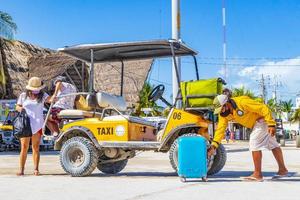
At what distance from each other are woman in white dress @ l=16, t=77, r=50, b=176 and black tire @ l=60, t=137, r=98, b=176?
0.60 m

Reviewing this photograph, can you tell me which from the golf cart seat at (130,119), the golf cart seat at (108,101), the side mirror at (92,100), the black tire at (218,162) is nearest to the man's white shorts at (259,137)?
the black tire at (218,162)

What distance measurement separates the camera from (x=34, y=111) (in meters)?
9.46

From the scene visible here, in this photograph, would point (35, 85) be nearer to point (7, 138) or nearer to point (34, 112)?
point (34, 112)

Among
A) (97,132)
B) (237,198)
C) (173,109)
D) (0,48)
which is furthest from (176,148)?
(0,48)

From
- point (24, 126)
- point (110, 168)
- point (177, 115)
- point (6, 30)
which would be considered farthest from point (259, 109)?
point (6, 30)

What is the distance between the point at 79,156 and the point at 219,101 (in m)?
2.74

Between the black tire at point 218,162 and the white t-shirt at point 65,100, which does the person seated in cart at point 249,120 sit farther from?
the white t-shirt at point 65,100

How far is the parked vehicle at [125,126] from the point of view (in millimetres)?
8531

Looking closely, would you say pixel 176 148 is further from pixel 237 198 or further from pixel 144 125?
pixel 237 198

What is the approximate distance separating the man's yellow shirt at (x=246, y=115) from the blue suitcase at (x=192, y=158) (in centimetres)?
27

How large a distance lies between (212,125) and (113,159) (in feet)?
6.57

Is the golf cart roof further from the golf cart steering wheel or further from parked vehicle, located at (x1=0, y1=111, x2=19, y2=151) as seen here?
parked vehicle, located at (x1=0, y1=111, x2=19, y2=151)

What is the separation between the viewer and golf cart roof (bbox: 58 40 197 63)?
925cm

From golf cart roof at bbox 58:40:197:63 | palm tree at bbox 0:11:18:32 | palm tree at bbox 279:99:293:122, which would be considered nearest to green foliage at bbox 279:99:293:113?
palm tree at bbox 279:99:293:122
